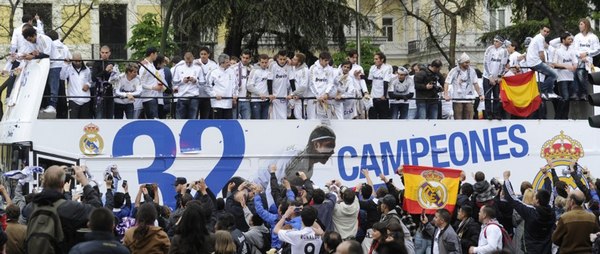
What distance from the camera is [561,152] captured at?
23.2 metres

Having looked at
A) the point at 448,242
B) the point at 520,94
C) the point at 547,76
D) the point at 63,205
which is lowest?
the point at 448,242

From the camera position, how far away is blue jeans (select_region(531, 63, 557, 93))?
76.4 ft

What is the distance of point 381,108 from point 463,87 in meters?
1.64

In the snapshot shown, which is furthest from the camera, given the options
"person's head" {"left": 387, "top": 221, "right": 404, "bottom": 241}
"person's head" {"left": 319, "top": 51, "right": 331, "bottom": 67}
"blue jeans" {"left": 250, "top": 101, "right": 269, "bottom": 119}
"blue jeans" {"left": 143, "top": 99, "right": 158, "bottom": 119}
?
"person's head" {"left": 319, "top": 51, "right": 331, "bottom": 67}

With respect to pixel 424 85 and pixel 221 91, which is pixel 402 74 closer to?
pixel 424 85

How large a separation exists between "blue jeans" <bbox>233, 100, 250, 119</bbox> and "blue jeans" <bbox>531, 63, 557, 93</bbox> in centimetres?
542

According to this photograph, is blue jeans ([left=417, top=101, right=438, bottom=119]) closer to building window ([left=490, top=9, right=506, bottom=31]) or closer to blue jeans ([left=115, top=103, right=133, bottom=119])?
blue jeans ([left=115, top=103, right=133, bottom=119])

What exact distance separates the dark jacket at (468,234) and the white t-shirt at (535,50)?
783 centimetres

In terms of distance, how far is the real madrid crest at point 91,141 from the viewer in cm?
2044

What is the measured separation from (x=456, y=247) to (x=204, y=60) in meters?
8.13

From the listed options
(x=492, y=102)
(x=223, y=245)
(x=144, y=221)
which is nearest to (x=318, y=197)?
(x=223, y=245)

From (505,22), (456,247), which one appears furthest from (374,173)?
(505,22)

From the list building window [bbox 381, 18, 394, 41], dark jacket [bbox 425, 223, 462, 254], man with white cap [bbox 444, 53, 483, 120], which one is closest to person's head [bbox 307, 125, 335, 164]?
man with white cap [bbox 444, 53, 483, 120]

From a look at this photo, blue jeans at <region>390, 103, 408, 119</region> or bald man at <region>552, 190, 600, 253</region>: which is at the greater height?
blue jeans at <region>390, 103, 408, 119</region>
